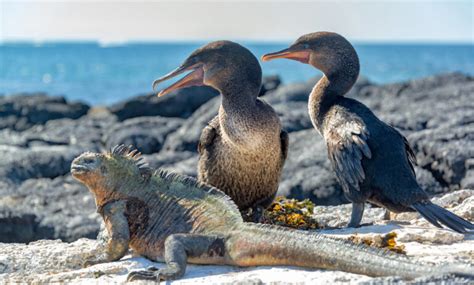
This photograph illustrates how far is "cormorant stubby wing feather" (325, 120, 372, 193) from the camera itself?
6.36 metres

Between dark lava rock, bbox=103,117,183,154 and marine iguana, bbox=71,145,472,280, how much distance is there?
11781mm

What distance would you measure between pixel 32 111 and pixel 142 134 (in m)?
8.69

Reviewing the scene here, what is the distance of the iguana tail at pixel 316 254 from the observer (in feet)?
14.0

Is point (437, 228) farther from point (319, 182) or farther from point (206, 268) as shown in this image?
point (319, 182)

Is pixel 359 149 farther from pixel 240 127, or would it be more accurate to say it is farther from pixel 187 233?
pixel 187 233

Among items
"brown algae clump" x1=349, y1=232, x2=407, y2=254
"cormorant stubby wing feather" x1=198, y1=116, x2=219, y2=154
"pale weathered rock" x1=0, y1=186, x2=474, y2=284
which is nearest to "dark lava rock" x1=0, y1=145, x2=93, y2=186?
"cormorant stubby wing feather" x1=198, y1=116, x2=219, y2=154

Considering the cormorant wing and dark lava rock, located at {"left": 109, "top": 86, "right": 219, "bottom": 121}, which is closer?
the cormorant wing

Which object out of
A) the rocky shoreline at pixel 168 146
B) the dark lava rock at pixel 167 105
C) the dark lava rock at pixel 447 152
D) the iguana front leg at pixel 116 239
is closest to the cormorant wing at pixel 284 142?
the iguana front leg at pixel 116 239

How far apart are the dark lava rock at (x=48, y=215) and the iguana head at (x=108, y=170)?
4.99 metres

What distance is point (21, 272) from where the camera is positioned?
5.54m

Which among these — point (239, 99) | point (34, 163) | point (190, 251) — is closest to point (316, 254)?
point (190, 251)

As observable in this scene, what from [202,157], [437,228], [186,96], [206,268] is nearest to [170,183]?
[206,268]

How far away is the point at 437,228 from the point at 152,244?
213cm

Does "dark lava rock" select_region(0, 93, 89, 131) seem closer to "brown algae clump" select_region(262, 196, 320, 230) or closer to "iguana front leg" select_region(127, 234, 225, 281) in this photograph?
"brown algae clump" select_region(262, 196, 320, 230)
